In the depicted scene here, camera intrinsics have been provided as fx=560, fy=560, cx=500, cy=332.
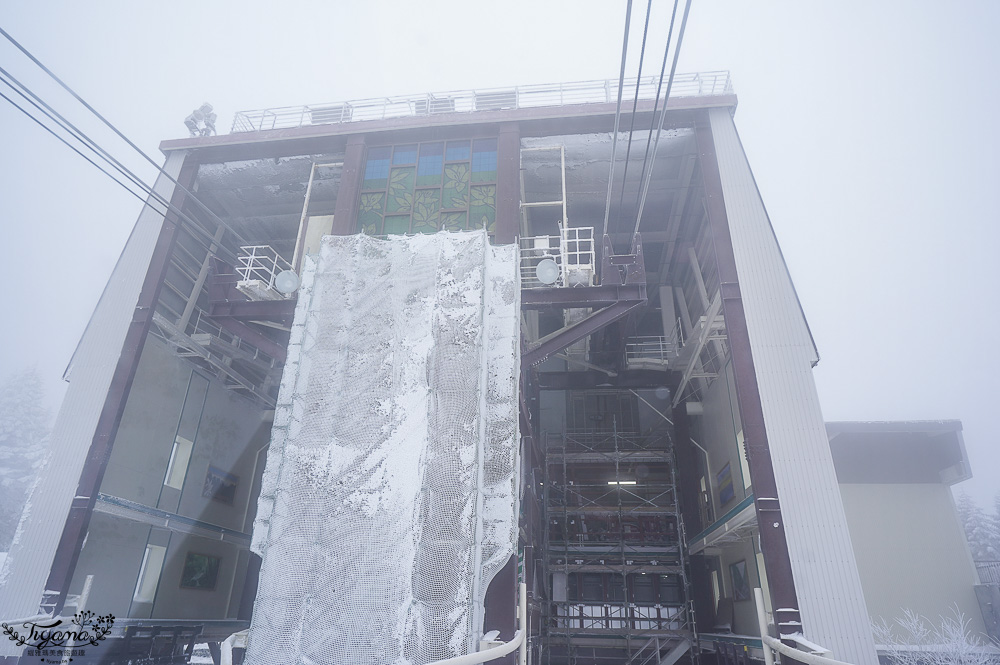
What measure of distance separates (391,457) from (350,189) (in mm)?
7447

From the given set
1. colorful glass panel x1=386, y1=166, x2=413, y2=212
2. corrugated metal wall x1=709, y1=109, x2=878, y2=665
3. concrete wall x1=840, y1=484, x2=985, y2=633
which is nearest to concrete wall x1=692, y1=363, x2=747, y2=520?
corrugated metal wall x1=709, y1=109, x2=878, y2=665

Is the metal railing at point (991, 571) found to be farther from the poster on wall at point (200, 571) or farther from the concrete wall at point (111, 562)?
the concrete wall at point (111, 562)

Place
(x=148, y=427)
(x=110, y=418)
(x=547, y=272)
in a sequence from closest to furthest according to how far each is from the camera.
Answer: (x=547, y=272) < (x=110, y=418) < (x=148, y=427)

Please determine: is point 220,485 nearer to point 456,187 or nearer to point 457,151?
point 456,187

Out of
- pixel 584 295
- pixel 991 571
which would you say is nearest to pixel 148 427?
pixel 584 295

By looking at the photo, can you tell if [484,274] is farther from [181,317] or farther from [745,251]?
[181,317]

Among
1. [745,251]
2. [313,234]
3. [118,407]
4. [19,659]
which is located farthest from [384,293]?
[19,659]

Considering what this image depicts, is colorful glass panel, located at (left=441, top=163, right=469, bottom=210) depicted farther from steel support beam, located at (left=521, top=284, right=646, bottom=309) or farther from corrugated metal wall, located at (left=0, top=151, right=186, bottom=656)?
corrugated metal wall, located at (left=0, top=151, right=186, bottom=656)

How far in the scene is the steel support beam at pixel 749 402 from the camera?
8.47 m

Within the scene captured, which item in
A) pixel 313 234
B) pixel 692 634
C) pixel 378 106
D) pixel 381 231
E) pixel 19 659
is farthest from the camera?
pixel 692 634

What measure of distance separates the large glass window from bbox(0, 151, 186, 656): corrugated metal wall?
5269 mm

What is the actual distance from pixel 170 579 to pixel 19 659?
20.8ft

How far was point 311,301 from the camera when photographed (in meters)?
9.72

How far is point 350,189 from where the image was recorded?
1298 centimetres
